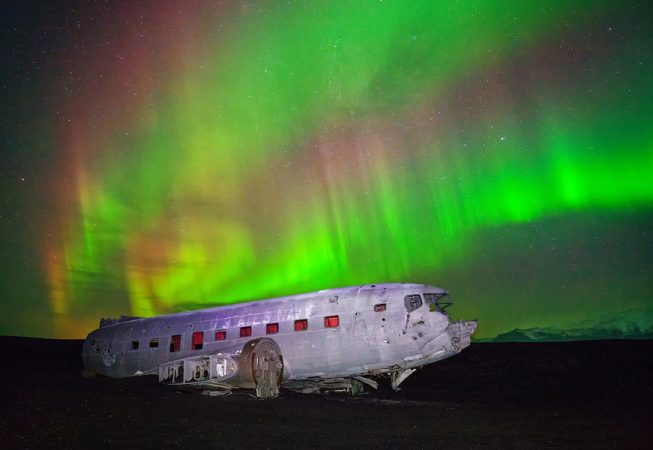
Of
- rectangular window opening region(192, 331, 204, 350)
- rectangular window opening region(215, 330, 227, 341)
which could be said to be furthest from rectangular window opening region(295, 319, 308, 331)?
rectangular window opening region(192, 331, 204, 350)

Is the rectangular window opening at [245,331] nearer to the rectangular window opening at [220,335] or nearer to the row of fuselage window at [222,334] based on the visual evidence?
the row of fuselage window at [222,334]

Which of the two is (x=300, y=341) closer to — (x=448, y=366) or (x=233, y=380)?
(x=233, y=380)

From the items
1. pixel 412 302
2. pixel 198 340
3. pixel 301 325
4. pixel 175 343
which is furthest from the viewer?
pixel 175 343

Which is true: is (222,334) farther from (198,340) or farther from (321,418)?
(321,418)

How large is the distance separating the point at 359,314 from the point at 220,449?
33.7 ft

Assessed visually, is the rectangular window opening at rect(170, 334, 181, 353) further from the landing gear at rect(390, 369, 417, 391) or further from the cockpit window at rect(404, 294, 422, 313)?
the cockpit window at rect(404, 294, 422, 313)

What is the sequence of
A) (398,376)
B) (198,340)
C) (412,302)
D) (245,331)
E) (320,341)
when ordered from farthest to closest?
1. (198,340)
2. (245,331)
3. (398,376)
4. (320,341)
5. (412,302)

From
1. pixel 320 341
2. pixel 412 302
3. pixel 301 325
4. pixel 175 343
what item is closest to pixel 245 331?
pixel 301 325

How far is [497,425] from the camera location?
58.3ft

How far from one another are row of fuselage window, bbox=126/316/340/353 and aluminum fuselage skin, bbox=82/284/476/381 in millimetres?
171

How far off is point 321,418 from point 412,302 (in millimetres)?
6744

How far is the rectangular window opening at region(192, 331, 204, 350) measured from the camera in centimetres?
2677

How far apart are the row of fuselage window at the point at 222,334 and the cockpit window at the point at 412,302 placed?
321cm

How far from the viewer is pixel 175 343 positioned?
28.0 m
